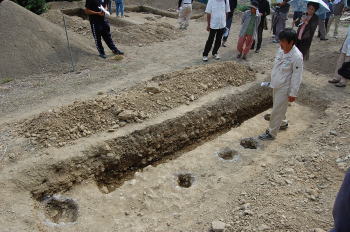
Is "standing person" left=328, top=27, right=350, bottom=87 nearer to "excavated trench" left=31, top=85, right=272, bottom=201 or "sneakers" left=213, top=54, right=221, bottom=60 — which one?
"excavated trench" left=31, top=85, right=272, bottom=201

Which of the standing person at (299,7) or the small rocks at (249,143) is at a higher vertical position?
the standing person at (299,7)

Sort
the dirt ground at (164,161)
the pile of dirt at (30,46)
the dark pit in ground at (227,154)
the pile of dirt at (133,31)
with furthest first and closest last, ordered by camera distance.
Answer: the pile of dirt at (133,31) < the pile of dirt at (30,46) < the dark pit in ground at (227,154) < the dirt ground at (164,161)

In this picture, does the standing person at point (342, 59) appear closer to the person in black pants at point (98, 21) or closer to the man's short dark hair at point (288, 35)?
the man's short dark hair at point (288, 35)

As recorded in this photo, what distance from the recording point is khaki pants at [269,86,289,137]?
5.08 m

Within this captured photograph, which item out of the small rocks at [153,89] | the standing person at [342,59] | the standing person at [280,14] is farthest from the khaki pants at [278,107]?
Answer: the standing person at [280,14]

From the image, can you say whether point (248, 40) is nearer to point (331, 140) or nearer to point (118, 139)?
point (331, 140)

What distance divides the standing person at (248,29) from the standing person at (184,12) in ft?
11.5

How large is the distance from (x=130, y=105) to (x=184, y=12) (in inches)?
278

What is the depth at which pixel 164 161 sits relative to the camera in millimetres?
5656

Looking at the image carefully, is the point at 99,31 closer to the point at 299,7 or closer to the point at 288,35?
the point at 288,35

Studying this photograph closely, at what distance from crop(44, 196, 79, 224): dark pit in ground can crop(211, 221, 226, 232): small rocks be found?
1.78 m

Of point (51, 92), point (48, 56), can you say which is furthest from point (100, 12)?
point (51, 92)

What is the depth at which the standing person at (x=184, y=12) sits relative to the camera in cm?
1144

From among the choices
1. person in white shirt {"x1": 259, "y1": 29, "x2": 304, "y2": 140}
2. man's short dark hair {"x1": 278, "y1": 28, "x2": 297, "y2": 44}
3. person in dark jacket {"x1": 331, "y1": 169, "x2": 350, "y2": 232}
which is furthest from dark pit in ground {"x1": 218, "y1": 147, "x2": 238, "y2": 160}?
person in dark jacket {"x1": 331, "y1": 169, "x2": 350, "y2": 232}
